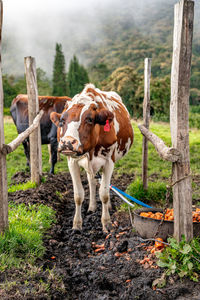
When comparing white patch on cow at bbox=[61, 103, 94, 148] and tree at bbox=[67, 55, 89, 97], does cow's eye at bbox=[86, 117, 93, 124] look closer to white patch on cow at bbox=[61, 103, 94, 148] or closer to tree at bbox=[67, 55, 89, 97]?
white patch on cow at bbox=[61, 103, 94, 148]

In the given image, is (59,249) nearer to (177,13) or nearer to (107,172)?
(107,172)

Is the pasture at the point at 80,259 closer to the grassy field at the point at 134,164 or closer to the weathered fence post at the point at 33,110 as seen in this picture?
the weathered fence post at the point at 33,110

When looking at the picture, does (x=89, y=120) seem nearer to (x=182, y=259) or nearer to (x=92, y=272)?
(x=92, y=272)

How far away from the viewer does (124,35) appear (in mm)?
170500

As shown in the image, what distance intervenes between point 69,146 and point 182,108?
135cm

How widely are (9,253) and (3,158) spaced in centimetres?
106

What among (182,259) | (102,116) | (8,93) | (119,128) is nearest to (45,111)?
(119,128)

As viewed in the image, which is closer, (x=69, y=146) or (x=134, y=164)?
(x=69, y=146)

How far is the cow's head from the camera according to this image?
3777 millimetres

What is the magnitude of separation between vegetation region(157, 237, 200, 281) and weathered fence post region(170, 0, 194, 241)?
0.38ft

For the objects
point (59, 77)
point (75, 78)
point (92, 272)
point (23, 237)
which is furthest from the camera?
point (59, 77)

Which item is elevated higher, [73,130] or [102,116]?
[102,116]

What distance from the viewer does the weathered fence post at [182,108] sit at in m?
3.05

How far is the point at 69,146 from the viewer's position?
373 cm
